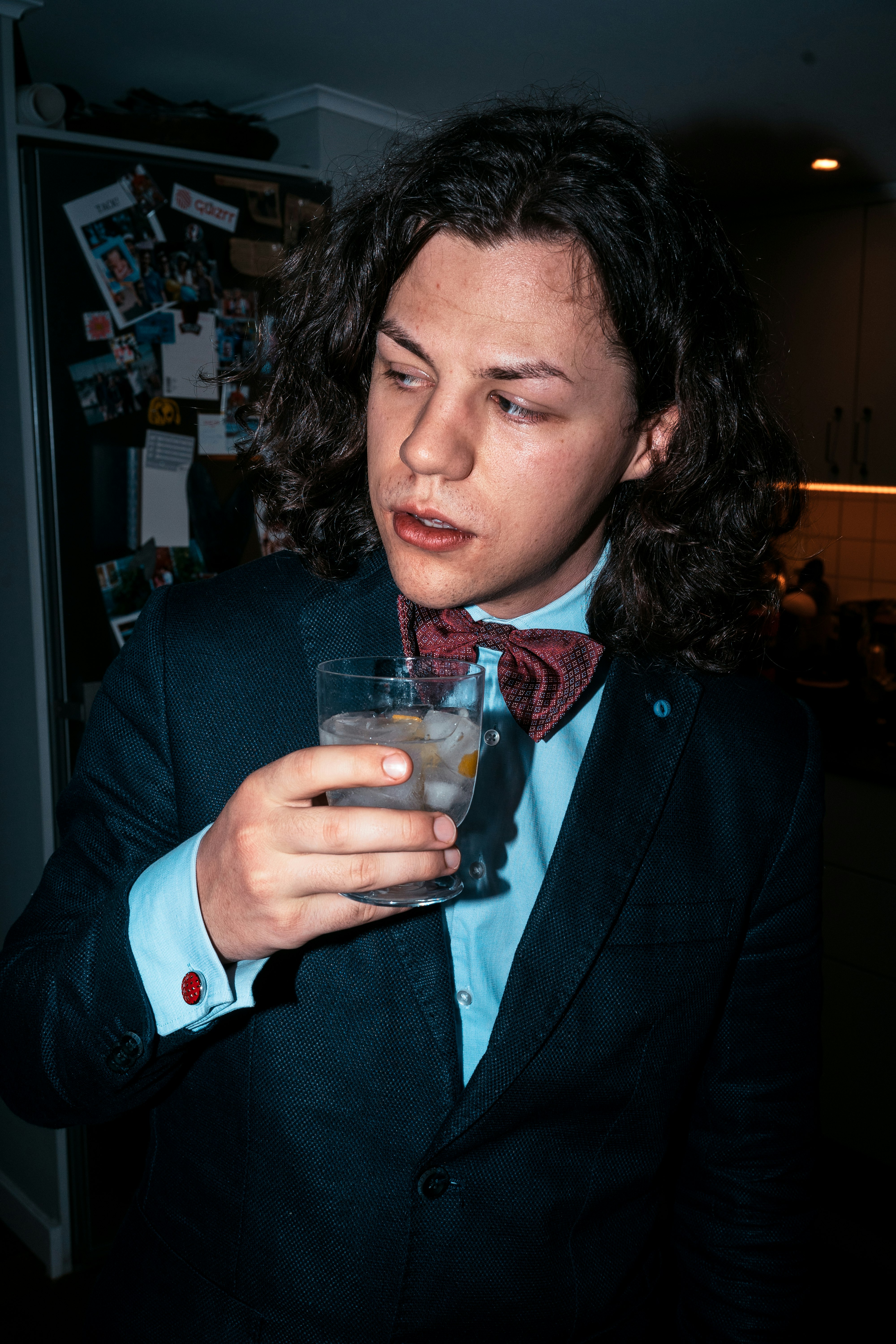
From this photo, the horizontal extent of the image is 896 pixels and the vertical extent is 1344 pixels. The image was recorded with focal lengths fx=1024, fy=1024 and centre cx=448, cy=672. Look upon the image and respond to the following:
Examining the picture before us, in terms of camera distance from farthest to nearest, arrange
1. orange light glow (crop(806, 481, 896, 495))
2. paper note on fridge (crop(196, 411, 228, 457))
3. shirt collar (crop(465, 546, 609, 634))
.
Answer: orange light glow (crop(806, 481, 896, 495)), paper note on fridge (crop(196, 411, 228, 457)), shirt collar (crop(465, 546, 609, 634))

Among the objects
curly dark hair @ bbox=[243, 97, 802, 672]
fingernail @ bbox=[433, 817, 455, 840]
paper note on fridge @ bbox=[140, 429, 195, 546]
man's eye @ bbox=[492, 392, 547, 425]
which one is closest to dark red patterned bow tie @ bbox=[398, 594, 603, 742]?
curly dark hair @ bbox=[243, 97, 802, 672]

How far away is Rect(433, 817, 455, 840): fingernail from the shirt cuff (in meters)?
0.22

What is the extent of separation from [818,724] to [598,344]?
0.57 m

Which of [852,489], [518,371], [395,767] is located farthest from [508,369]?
[852,489]

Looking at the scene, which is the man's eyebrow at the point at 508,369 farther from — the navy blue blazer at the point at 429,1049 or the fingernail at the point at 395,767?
the fingernail at the point at 395,767

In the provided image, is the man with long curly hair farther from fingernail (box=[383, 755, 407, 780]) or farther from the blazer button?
fingernail (box=[383, 755, 407, 780])

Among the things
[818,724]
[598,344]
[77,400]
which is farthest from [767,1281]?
[77,400]

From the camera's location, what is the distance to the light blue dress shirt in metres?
0.87

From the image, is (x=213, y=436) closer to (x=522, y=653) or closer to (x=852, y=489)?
(x=522, y=653)

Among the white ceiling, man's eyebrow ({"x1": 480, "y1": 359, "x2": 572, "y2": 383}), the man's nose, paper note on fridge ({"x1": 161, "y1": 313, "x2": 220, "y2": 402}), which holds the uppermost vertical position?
the white ceiling

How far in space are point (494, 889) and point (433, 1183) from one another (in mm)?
293

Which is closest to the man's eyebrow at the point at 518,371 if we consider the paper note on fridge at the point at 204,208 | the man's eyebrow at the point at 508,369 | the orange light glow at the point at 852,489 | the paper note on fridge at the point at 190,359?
the man's eyebrow at the point at 508,369

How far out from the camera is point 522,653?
44.0 inches

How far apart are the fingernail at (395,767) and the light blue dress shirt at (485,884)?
0.23 meters
